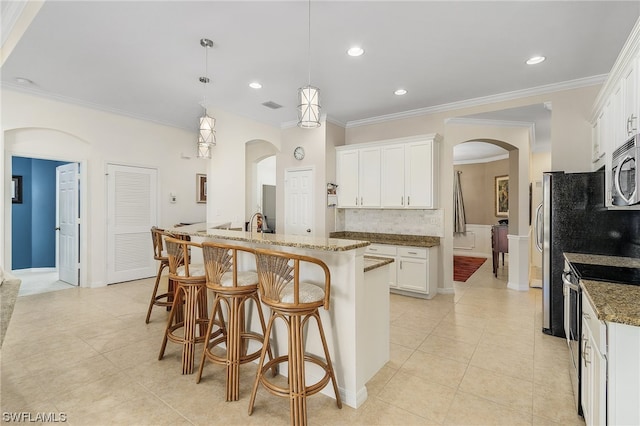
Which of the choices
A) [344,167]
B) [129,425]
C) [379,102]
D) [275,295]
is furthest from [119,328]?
[379,102]

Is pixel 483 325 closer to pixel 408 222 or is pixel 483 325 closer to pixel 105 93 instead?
pixel 408 222

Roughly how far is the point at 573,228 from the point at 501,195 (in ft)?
19.0

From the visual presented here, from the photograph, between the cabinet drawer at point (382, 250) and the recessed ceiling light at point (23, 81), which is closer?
the recessed ceiling light at point (23, 81)

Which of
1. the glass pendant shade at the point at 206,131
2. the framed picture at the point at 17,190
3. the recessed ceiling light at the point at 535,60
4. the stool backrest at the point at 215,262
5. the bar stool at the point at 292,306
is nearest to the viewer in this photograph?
the bar stool at the point at 292,306

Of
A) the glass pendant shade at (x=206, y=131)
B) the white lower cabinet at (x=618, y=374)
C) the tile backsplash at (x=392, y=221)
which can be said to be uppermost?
the glass pendant shade at (x=206, y=131)

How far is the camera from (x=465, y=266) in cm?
700

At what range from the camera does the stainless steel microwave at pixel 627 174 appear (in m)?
1.81

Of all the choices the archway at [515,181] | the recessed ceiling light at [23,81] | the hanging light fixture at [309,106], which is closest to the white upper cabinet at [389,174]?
the archway at [515,181]

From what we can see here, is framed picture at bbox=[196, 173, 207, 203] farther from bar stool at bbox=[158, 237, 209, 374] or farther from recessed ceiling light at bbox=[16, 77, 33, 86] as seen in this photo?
bar stool at bbox=[158, 237, 209, 374]

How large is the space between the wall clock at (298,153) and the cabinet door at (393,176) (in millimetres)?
→ 1464

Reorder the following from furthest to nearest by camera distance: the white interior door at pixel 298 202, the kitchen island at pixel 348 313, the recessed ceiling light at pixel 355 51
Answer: the white interior door at pixel 298 202 < the recessed ceiling light at pixel 355 51 < the kitchen island at pixel 348 313

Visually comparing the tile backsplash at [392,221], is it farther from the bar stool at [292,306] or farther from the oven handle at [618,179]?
the bar stool at [292,306]

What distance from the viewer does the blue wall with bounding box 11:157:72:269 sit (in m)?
5.87

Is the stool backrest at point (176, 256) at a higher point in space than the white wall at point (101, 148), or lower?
lower
